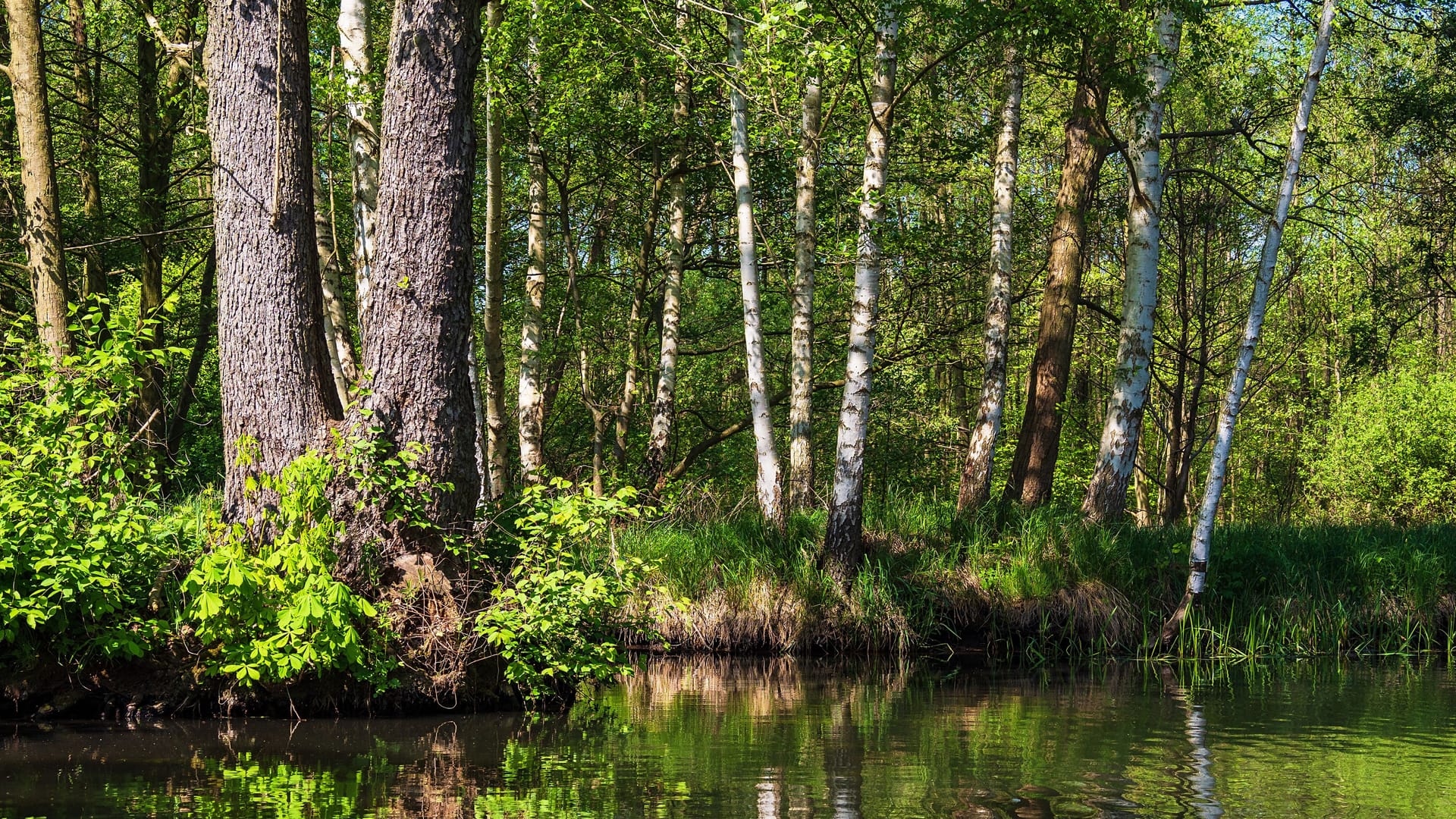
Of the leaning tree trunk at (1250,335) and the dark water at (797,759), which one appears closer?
the dark water at (797,759)

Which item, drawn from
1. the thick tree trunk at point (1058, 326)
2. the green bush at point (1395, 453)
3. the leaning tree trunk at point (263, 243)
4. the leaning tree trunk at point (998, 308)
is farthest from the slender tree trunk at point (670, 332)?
the green bush at point (1395, 453)

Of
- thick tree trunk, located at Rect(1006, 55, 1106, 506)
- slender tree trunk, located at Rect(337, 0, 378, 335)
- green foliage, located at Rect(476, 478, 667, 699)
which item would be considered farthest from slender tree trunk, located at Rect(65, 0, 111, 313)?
thick tree trunk, located at Rect(1006, 55, 1106, 506)

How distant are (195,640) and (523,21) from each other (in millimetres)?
7533

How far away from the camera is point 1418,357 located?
29.2 meters

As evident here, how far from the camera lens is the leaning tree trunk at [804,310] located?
13.9 m

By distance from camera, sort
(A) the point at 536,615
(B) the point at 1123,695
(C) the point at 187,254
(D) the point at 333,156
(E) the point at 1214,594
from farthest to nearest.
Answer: (C) the point at 187,254 < (D) the point at 333,156 < (E) the point at 1214,594 < (B) the point at 1123,695 < (A) the point at 536,615

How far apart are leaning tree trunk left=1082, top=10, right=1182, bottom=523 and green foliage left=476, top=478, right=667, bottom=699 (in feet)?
24.6

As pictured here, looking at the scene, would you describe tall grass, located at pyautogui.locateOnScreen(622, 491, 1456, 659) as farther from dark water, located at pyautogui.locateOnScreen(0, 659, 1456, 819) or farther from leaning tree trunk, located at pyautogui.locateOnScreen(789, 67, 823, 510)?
dark water, located at pyautogui.locateOnScreen(0, 659, 1456, 819)

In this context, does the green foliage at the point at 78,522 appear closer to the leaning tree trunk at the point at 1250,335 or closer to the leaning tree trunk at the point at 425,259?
the leaning tree trunk at the point at 425,259

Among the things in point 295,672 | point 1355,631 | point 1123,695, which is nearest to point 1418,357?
point 1355,631

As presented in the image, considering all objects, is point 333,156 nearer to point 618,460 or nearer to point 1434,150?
point 618,460

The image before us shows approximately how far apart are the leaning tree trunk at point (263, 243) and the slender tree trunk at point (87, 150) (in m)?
8.38

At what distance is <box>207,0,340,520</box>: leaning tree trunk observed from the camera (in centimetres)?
777

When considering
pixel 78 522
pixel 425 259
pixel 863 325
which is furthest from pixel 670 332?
pixel 78 522
